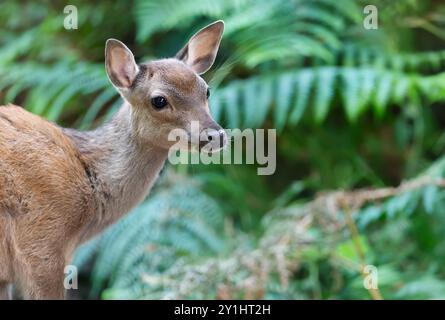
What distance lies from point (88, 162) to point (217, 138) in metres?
0.46

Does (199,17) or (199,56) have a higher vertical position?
(199,17)

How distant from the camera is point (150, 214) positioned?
10.8 feet

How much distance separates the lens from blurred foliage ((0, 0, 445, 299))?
9.65 ft

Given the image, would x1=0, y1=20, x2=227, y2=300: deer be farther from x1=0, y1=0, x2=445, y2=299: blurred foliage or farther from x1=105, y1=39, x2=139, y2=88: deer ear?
x1=0, y1=0, x2=445, y2=299: blurred foliage

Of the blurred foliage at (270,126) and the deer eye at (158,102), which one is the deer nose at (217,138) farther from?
the blurred foliage at (270,126)

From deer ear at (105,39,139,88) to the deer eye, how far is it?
7 centimetres

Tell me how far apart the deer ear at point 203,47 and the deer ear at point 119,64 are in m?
0.13

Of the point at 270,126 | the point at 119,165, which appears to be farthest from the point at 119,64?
the point at 270,126

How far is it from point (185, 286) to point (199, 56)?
956 mm

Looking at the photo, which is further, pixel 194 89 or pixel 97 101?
pixel 97 101

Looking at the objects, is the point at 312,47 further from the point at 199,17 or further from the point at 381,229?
the point at 381,229

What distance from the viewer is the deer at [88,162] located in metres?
1.85

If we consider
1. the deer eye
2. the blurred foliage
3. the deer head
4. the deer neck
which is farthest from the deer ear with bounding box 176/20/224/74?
the blurred foliage
